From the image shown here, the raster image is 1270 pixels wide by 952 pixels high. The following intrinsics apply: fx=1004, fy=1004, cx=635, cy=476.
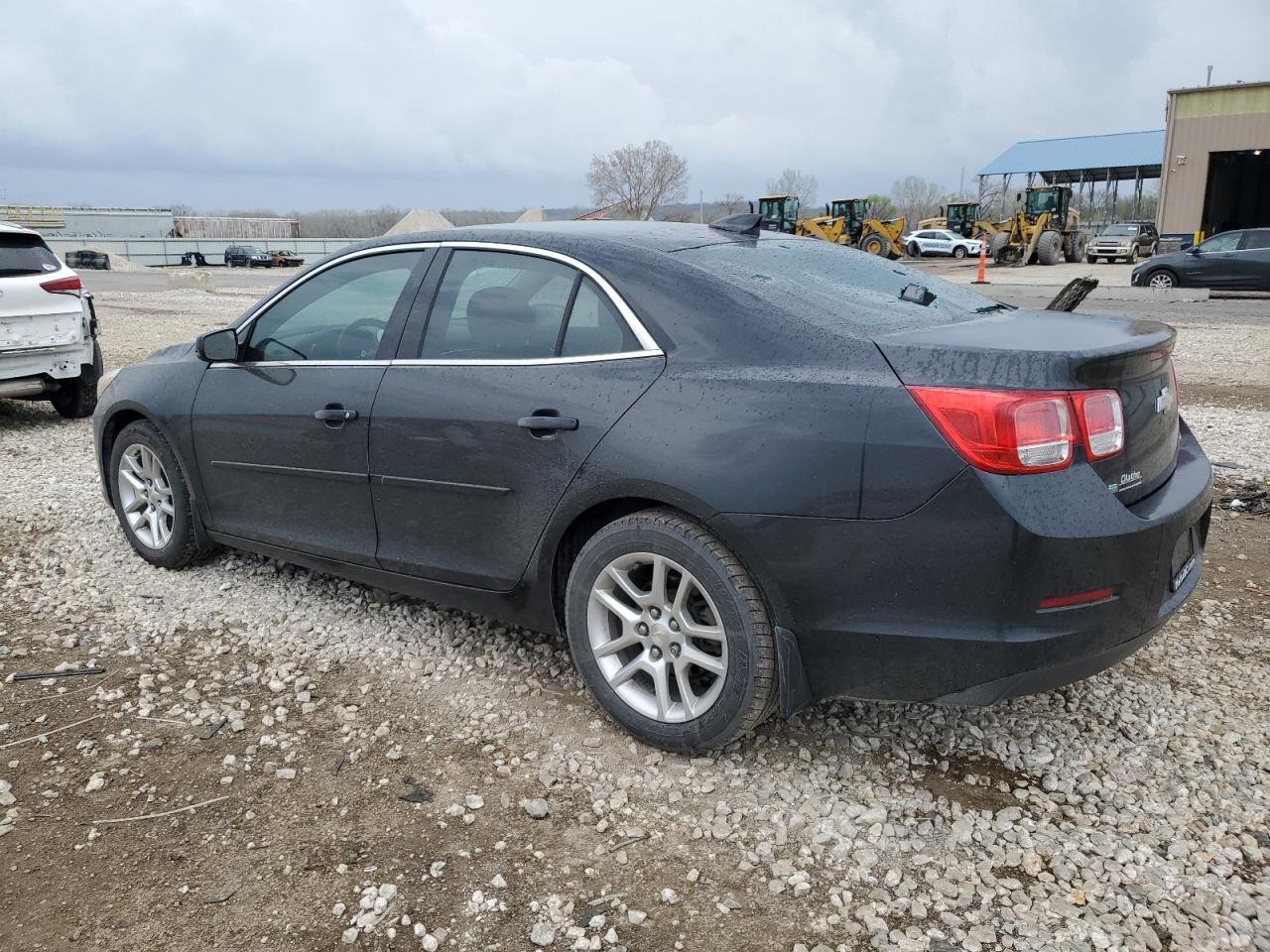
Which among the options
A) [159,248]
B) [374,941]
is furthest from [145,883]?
[159,248]

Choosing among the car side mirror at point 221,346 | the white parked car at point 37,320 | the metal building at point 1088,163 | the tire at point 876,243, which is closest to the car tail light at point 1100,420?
the car side mirror at point 221,346

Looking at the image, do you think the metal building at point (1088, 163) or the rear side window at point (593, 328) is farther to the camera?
the metal building at point (1088, 163)

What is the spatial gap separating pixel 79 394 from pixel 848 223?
3484 centimetres

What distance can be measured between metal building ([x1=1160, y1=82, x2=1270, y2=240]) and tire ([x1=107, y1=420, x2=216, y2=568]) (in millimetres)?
36684

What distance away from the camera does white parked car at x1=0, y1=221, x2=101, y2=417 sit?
7.73 m

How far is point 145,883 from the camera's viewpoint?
2619mm

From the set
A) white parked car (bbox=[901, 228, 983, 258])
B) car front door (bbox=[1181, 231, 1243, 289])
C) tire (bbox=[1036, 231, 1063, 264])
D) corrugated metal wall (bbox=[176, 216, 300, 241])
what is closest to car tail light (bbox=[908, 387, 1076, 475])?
car front door (bbox=[1181, 231, 1243, 289])

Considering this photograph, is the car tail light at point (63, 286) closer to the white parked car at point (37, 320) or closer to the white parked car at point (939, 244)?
the white parked car at point (37, 320)

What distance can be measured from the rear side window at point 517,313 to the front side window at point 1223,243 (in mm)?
22337

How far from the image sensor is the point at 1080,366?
104 inches

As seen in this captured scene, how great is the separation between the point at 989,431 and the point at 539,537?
1457 millimetres

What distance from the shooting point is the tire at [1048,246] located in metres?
36.2

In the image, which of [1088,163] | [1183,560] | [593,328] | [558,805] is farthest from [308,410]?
[1088,163]

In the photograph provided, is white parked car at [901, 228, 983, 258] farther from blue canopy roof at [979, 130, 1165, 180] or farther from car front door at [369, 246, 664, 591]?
car front door at [369, 246, 664, 591]
